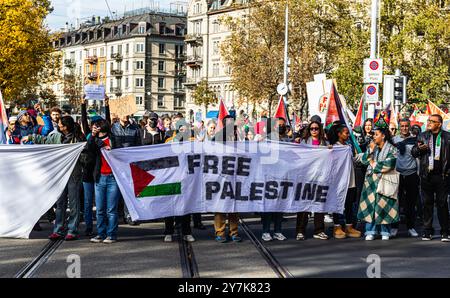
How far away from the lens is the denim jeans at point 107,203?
1240 centimetres

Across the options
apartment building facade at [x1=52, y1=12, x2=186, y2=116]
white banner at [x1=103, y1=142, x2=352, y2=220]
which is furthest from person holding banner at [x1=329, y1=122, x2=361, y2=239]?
apartment building facade at [x1=52, y1=12, x2=186, y2=116]

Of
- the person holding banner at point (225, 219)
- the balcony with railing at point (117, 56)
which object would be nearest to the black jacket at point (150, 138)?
the person holding banner at point (225, 219)

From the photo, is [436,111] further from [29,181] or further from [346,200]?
[29,181]

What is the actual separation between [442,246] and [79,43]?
132795mm

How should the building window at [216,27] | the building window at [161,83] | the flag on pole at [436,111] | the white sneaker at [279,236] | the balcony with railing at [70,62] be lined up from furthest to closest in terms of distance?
the balcony with railing at [70,62] → the building window at [161,83] → the building window at [216,27] → the flag on pole at [436,111] → the white sneaker at [279,236]

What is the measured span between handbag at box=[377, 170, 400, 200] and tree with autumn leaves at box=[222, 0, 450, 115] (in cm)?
3802

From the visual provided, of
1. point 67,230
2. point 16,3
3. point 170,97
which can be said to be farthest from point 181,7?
point 67,230

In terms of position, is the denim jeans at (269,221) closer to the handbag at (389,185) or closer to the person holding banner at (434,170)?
the handbag at (389,185)

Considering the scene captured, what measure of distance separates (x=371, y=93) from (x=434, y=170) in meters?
9.40

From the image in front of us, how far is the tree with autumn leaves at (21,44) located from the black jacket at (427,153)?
3209cm

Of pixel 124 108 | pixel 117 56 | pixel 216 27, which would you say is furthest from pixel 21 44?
pixel 117 56
